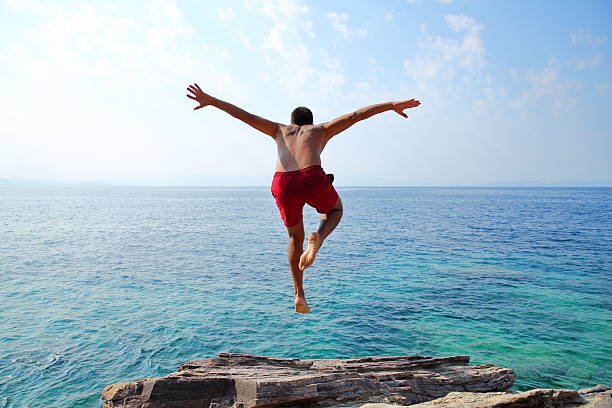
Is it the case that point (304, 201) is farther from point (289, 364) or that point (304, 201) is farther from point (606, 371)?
point (606, 371)

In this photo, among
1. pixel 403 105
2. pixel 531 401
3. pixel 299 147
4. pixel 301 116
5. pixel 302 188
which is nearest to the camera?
pixel 302 188

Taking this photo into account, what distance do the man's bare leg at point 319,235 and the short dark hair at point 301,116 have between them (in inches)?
51.7

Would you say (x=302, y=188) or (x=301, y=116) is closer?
(x=302, y=188)

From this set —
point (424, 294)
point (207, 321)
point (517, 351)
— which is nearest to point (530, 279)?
point (424, 294)

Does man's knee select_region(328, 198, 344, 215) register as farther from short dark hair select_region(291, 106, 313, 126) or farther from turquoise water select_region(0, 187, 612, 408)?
turquoise water select_region(0, 187, 612, 408)

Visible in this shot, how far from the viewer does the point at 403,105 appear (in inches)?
238

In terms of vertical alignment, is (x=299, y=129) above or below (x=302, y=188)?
above

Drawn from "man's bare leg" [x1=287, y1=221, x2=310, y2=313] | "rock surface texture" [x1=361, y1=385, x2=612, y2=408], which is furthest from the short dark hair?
"rock surface texture" [x1=361, y1=385, x2=612, y2=408]

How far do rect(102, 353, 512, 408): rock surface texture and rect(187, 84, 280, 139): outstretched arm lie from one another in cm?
422

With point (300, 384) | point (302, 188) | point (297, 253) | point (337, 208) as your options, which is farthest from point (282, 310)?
point (302, 188)

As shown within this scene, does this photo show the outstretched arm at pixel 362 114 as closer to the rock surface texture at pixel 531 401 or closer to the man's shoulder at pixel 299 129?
the man's shoulder at pixel 299 129

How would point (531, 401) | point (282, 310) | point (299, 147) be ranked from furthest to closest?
point (282, 310)
point (531, 401)
point (299, 147)

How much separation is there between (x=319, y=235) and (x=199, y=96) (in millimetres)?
2698

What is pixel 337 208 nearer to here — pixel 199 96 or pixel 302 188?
pixel 302 188
